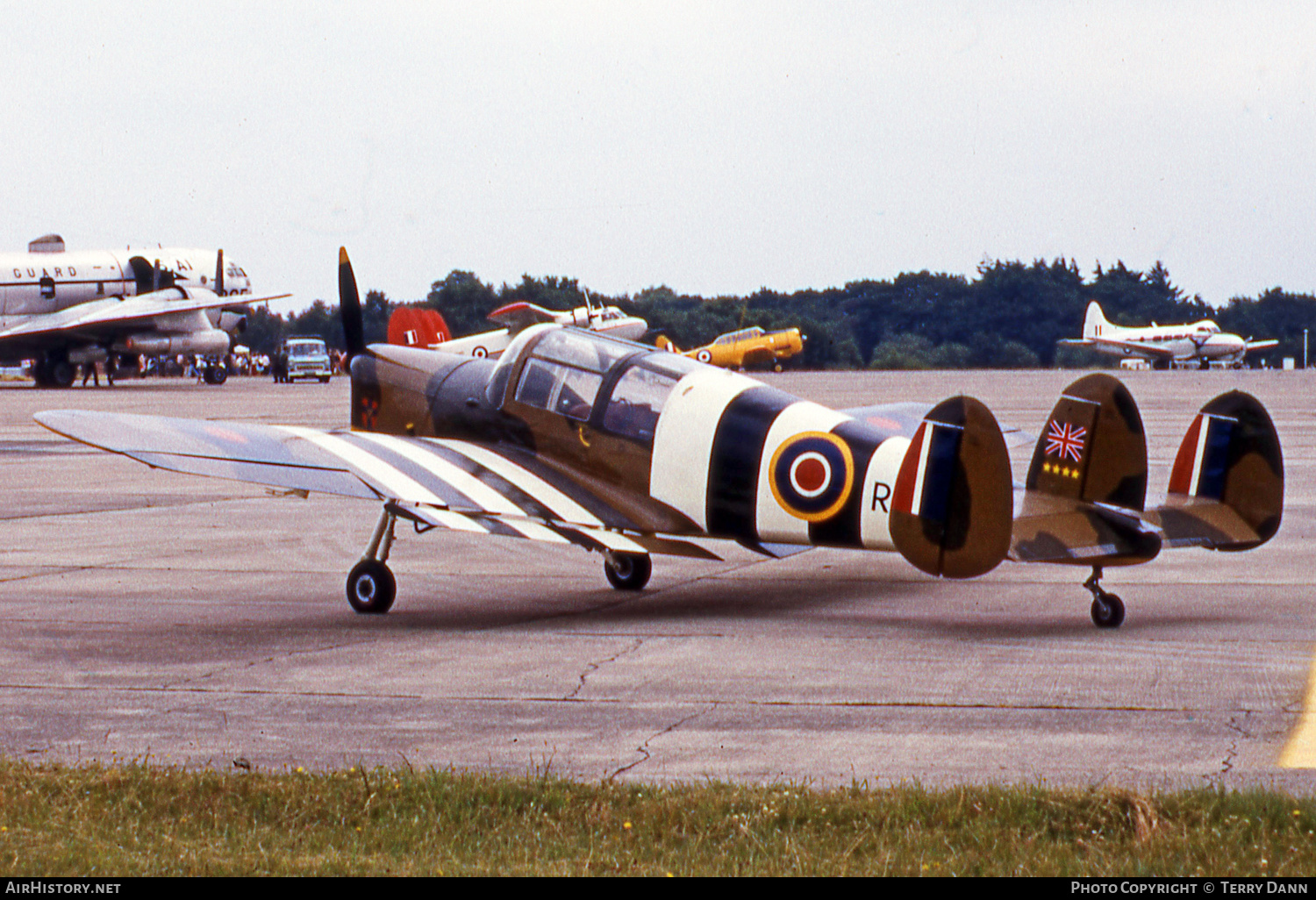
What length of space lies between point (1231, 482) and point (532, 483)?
4707mm

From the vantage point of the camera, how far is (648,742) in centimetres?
682

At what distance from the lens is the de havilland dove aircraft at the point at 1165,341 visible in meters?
108

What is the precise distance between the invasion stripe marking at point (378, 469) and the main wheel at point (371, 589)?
77cm

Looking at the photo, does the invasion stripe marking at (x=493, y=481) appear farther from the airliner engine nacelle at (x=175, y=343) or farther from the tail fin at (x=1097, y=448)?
the airliner engine nacelle at (x=175, y=343)

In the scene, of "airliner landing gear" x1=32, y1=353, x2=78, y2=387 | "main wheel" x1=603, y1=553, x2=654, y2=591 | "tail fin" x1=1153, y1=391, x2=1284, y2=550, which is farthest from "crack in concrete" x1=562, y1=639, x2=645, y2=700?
"airliner landing gear" x1=32, y1=353, x2=78, y2=387

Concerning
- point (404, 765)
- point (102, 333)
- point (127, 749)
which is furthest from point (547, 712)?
point (102, 333)

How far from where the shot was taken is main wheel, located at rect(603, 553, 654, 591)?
38.9ft

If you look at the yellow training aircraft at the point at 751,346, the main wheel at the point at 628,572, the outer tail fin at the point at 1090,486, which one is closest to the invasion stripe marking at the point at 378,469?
the main wheel at the point at 628,572

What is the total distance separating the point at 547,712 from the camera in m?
7.46

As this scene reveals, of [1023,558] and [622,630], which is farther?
[622,630]

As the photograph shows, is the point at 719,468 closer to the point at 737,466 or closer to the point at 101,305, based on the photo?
the point at 737,466

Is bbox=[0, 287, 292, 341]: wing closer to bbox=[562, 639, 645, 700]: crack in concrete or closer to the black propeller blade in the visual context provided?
the black propeller blade

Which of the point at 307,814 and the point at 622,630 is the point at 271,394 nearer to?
the point at 622,630
